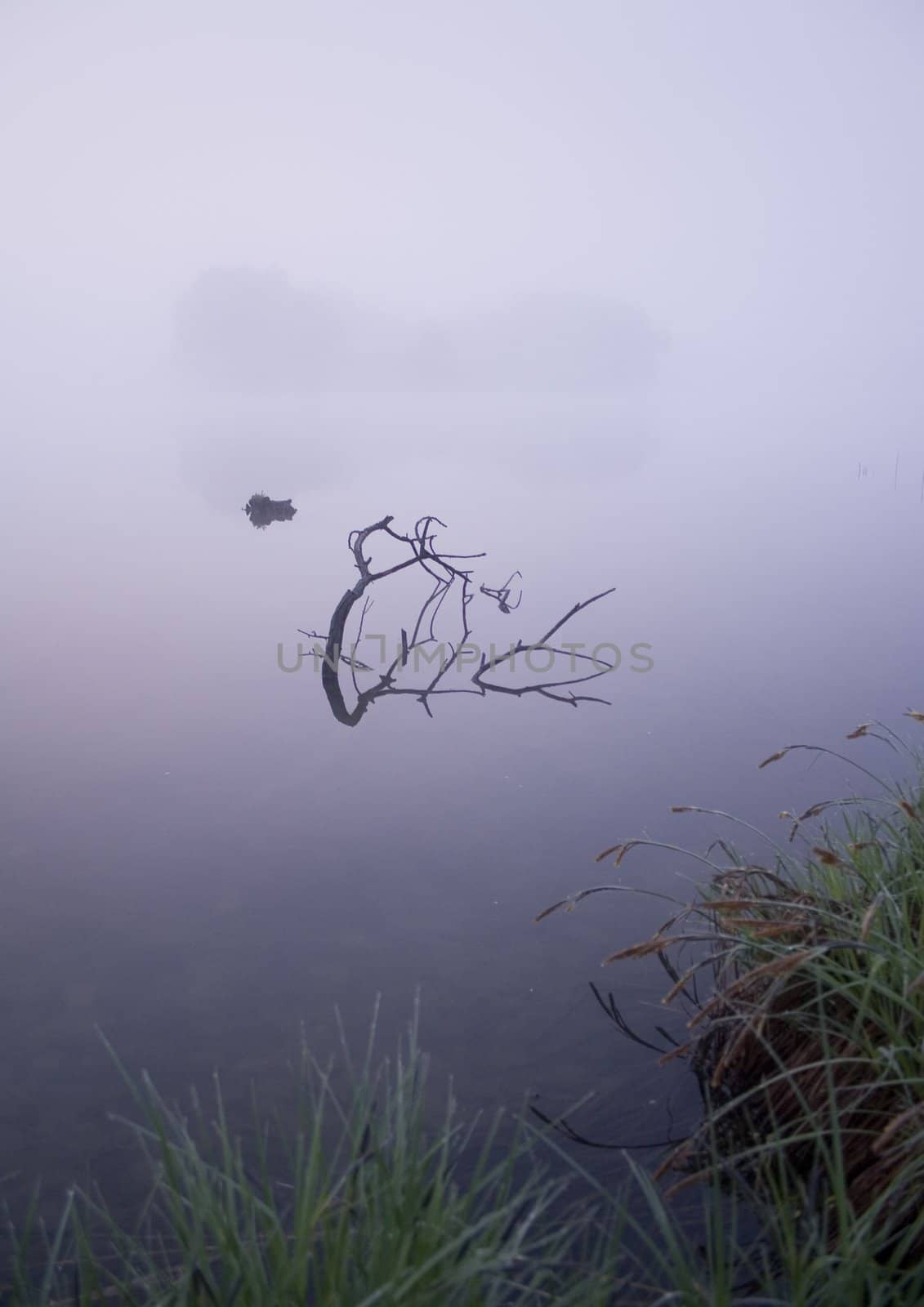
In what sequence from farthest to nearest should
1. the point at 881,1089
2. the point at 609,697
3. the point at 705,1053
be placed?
the point at 609,697, the point at 705,1053, the point at 881,1089

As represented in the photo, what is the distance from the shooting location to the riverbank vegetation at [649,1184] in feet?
3.65

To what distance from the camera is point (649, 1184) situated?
1.22 metres

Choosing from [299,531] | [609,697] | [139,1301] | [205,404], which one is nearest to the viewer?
[139,1301]

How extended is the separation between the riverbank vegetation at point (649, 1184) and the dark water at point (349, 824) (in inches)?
5.8

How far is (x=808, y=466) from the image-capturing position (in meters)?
12.1

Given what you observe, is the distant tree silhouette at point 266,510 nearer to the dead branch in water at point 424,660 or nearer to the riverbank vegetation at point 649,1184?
the dead branch in water at point 424,660

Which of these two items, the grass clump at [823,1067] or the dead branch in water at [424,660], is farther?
the dead branch in water at [424,660]

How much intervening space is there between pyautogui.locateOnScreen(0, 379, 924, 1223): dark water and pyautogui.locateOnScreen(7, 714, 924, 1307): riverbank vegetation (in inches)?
5.8

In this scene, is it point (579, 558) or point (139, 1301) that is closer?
point (139, 1301)

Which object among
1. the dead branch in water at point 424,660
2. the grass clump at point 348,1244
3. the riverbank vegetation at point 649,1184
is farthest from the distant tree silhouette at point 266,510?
the grass clump at point 348,1244

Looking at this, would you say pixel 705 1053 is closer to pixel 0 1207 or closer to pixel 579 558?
pixel 0 1207

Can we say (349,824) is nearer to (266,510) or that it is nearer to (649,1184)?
(649,1184)

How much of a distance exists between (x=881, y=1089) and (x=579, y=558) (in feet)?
16.9

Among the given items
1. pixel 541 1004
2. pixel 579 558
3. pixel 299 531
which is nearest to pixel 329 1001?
pixel 541 1004
